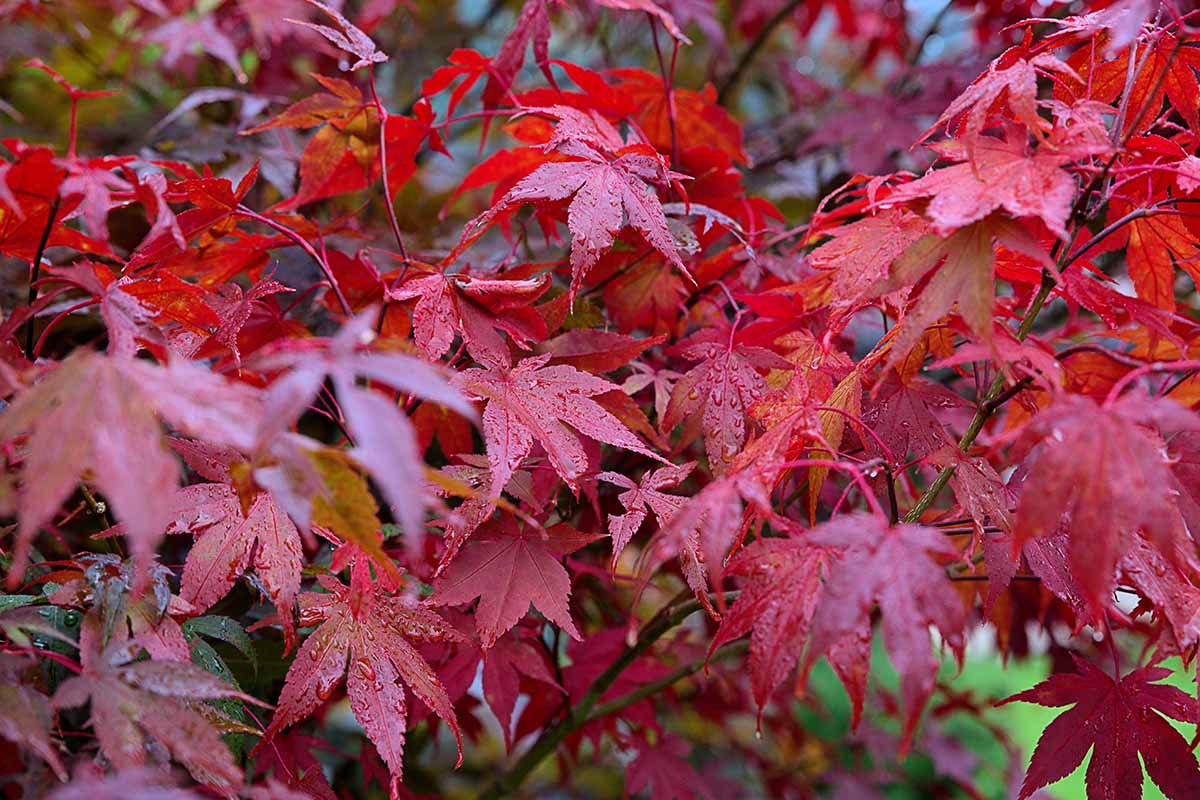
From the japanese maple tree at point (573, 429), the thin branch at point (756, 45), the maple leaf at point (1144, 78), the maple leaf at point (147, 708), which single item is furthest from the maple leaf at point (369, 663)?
the thin branch at point (756, 45)

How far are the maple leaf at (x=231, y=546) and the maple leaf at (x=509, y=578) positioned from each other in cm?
13

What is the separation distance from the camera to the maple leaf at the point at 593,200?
0.80 meters

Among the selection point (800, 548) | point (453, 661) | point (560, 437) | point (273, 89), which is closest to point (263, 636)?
point (453, 661)

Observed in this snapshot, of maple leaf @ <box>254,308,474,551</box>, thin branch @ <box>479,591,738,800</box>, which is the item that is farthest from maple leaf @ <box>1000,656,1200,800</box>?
maple leaf @ <box>254,308,474,551</box>

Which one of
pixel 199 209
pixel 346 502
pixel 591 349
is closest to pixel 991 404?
pixel 591 349

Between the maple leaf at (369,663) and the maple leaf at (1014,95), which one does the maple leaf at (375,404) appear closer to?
the maple leaf at (369,663)

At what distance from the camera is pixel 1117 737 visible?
77cm

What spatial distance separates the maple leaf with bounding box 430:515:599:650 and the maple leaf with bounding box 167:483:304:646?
129 millimetres

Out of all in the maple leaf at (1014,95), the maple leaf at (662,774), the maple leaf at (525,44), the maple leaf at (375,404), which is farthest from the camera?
the maple leaf at (662,774)

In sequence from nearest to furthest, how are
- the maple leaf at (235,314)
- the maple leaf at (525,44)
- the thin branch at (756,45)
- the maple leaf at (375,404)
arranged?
the maple leaf at (375,404) < the maple leaf at (235,314) < the maple leaf at (525,44) < the thin branch at (756,45)

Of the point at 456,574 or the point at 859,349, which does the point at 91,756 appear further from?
the point at 859,349

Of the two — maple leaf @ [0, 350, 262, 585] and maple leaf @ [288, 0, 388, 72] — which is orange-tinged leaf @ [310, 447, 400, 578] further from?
maple leaf @ [288, 0, 388, 72]

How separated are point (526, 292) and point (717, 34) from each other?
36.6 inches

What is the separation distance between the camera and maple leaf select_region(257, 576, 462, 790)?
0.73m
